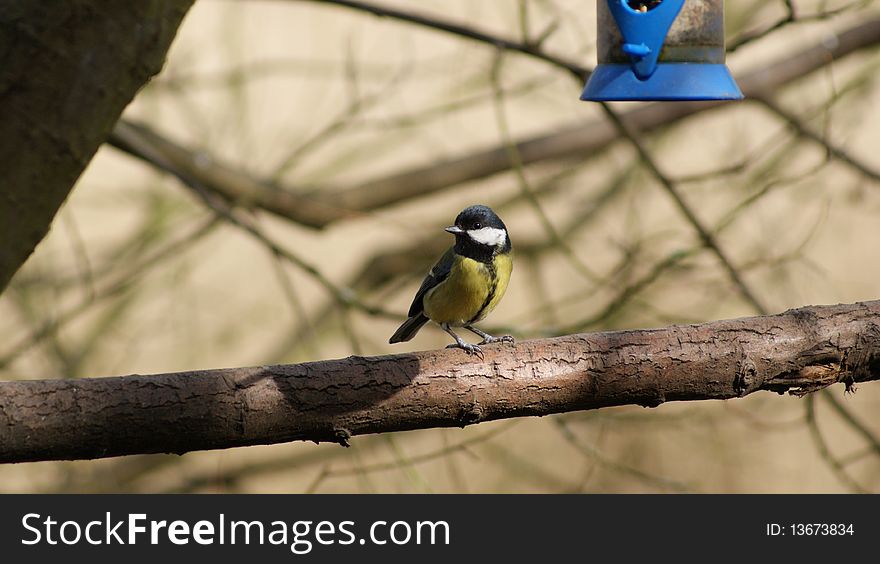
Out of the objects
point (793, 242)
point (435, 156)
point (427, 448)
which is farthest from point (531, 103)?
point (427, 448)

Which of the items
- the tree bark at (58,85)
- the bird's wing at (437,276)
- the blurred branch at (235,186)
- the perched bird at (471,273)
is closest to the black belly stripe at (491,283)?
the perched bird at (471,273)

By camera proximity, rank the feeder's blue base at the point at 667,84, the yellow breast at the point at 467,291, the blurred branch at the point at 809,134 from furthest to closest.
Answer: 1. the blurred branch at the point at 809,134
2. the yellow breast at the point at 467,291
3. the feeder's blue base at the point at 667,84

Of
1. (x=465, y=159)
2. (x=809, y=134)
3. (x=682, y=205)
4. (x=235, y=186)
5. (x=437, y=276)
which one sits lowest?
(x=437, y=276)

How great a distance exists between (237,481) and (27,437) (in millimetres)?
3905

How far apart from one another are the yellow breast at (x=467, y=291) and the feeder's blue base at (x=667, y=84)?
0.57 meters

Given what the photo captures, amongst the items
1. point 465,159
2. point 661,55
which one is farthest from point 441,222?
point 661,55

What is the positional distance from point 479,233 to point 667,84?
2.14 ft

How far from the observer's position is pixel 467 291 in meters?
2.71

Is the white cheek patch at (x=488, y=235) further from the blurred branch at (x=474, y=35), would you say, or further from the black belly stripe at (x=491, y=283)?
the blurred branch at (x=474, y=35)

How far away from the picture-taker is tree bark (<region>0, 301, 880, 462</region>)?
5.82 feet

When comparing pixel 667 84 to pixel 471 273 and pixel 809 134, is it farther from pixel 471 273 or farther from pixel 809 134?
pixel 809 134

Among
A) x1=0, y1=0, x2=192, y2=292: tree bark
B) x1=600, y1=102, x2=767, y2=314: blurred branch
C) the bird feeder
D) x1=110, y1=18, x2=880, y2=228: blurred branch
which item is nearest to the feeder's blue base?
the bird feeder

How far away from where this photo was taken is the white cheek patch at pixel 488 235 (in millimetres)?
2723

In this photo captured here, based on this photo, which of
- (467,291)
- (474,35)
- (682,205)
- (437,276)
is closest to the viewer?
(467,291)
